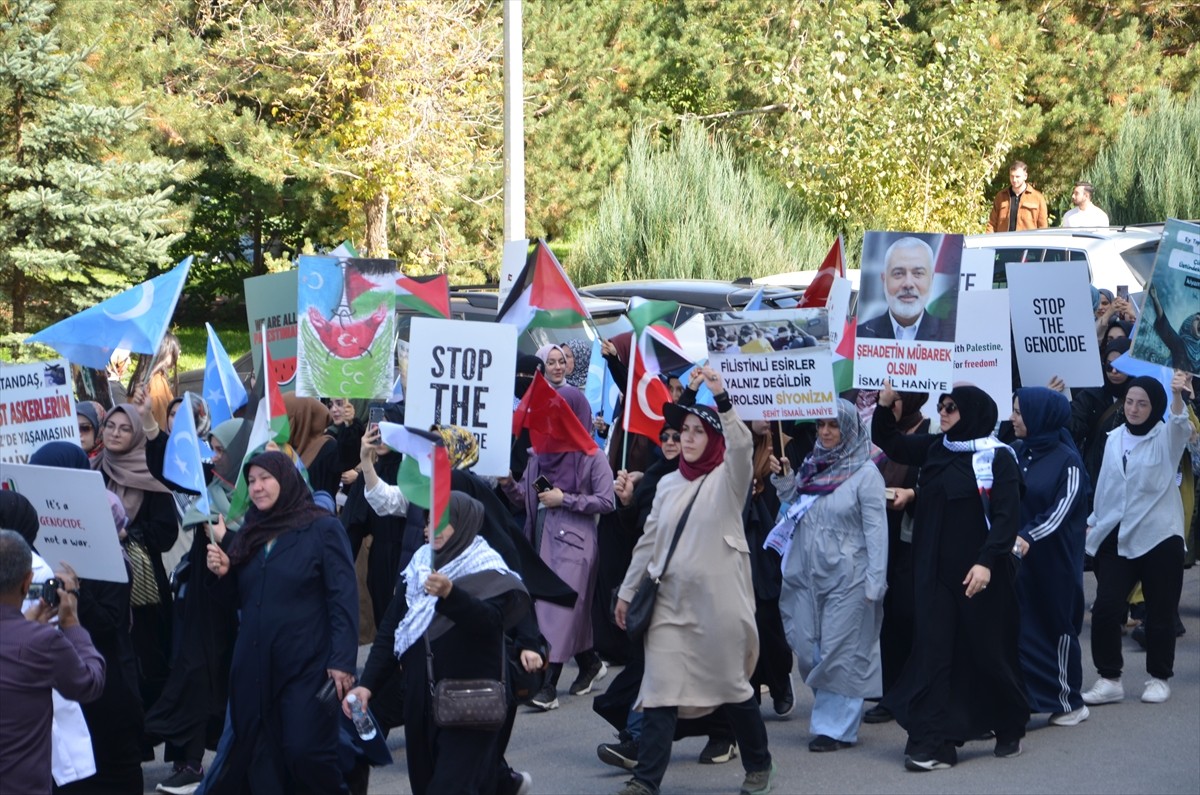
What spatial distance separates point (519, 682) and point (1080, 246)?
34.2 ft

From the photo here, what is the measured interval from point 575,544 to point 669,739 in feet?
6.61

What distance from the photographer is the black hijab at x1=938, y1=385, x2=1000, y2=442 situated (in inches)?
309

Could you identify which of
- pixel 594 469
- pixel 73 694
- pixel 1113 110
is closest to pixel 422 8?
pixel 1113 110

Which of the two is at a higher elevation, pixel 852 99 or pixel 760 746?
pixel 852 99

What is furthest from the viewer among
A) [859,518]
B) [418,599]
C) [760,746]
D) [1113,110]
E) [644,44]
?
[644,44]

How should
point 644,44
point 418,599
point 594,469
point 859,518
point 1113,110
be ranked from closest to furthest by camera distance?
point 418,599, point 859,518, point 594,469, point 1113,110, point 644,44

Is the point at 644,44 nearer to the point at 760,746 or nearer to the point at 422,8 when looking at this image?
the point at 422,8

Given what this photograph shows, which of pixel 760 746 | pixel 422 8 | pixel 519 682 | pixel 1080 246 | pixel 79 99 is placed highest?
pixel 422 8

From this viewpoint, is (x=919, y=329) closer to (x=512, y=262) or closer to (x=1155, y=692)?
(x=1155, y=692)

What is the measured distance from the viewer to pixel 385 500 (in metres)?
7.91

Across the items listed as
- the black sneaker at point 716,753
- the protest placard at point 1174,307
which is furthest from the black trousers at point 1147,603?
the black sneaker at point 716,753

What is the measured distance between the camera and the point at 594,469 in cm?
909

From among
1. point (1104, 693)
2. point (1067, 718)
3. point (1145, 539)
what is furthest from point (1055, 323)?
point (1067, 718)

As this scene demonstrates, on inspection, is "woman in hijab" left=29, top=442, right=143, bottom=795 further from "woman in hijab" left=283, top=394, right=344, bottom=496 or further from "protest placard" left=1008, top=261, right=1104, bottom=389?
"protest placard" left=1008, top=261, right=1104, bottom=389
